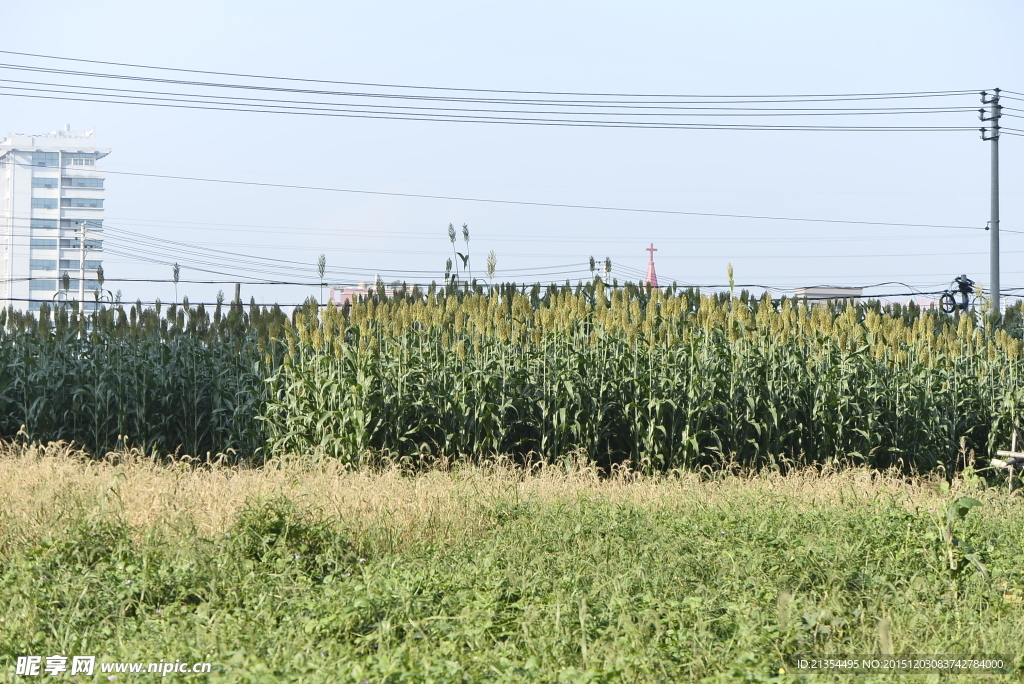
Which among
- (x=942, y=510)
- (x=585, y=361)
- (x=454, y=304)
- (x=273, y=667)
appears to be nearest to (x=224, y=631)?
(x=273, y=667)

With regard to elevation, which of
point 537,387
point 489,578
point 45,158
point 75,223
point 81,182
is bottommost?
point 489,578

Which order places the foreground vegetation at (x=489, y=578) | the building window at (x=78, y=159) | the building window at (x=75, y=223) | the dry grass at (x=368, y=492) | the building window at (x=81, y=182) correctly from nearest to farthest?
the foreground vegetation at (x=489, y=578), the dry grass at (x=368, y=492), the building window at (x=75, y=223), the building window at (x=81, y=182), the building window at (x=78, y=159)

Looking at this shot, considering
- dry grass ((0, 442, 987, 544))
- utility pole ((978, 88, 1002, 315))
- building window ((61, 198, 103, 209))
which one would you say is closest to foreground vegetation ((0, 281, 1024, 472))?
dry grass ((0, 442, 987, 544))

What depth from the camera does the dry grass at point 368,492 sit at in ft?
17.4

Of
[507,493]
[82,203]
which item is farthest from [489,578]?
[82,203]

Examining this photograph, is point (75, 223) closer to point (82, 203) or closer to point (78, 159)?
point (82, 203)

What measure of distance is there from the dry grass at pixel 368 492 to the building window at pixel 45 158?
12833 centimetres

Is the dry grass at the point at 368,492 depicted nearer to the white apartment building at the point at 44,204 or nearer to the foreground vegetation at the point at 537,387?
the foreground vegetation at the point at 537,387

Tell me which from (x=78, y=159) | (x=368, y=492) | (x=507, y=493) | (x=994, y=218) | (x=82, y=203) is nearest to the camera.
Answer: (x=368, y=492)

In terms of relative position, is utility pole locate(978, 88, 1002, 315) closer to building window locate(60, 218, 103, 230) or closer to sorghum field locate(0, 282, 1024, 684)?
sorghum field locate(0, 282, 1024, 684)

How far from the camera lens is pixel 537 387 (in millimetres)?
8109

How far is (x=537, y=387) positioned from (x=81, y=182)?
128098 millimetres

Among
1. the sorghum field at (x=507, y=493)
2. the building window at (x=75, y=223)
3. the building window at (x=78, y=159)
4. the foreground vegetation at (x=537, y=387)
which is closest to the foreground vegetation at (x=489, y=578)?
the sorghum field at (x=507, y=493)

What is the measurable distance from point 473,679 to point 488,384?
4.78 metres
